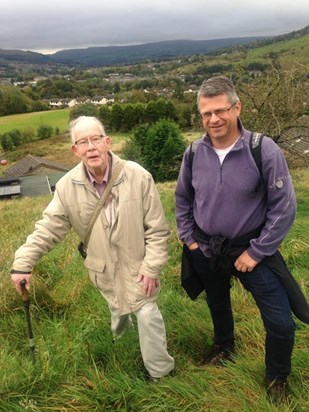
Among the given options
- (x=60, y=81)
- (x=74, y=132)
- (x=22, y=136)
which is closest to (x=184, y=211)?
(x=74, y=132)

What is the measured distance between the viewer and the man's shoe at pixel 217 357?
2.86m

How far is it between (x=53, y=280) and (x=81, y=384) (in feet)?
6.18

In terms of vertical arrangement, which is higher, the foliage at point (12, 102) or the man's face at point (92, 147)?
the man's face at point (92, 147)

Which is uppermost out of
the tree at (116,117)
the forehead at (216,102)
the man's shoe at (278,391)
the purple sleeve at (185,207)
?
the forehead at (216,102)

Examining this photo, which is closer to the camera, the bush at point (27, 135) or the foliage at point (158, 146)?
the foliage at point (158, 146)

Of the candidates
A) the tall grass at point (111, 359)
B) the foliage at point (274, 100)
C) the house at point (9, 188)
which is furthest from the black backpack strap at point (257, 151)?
the house at point (9, 188)

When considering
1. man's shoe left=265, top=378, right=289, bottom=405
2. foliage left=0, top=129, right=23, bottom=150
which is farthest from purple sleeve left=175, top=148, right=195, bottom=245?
foliage left=0, top=129, right=23, bottom=150

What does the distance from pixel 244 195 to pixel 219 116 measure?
48cm

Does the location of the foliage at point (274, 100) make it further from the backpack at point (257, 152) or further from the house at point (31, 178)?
the house at point (31, 178)

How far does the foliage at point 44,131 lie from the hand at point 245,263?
69.7 m

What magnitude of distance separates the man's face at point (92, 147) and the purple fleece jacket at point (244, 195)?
1.99 ft

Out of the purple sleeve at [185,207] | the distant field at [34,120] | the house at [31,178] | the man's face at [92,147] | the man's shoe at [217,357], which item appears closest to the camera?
the man's face at [92,147]

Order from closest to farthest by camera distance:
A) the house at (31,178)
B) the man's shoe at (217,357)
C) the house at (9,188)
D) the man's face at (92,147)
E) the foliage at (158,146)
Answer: the man's face at (92,147), the man's shoe at (217,357), the house at (9,188), the house at (31,178), the foliage at (158,146)

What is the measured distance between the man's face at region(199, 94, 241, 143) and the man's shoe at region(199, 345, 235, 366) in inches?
61.9
